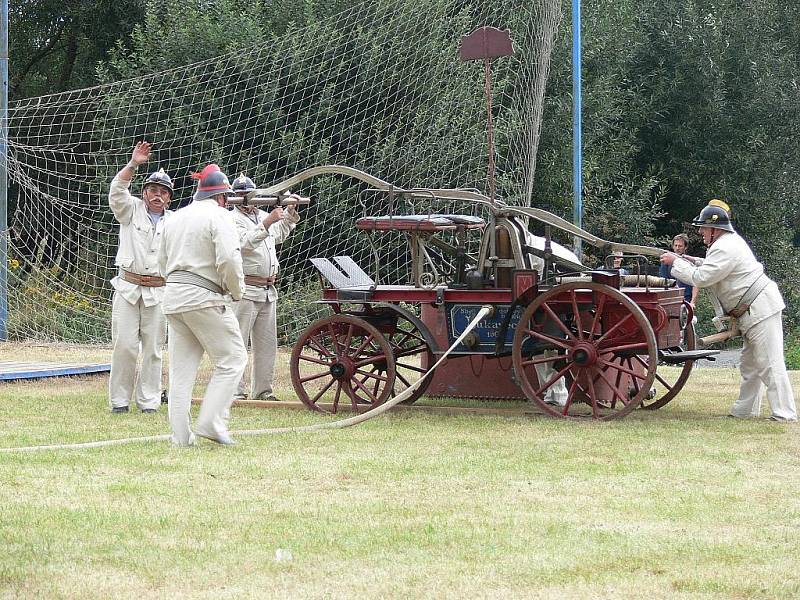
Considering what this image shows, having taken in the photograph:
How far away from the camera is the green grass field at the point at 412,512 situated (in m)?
4.66

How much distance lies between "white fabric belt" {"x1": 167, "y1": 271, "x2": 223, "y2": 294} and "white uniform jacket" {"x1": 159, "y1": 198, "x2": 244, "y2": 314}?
0.06 ft

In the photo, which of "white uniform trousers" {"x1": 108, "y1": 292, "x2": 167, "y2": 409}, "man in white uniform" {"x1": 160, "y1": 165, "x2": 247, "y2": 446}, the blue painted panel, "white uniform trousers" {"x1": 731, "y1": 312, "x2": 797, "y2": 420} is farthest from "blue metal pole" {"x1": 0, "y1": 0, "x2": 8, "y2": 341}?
"white uniform trousers" {"x1": 731, "y1": 312, "x2": 797, "y2": 420}

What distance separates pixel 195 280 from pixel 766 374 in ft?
14.7

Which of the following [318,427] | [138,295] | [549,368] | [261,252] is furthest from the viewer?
[261,252]

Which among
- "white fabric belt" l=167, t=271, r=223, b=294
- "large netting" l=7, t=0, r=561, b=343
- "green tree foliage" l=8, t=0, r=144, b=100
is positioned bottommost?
"white fabric belt" l=167, t=271, r=223, b=294

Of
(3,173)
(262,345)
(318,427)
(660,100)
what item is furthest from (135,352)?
(660,100)

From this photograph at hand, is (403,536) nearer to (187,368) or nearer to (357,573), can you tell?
(357,573)

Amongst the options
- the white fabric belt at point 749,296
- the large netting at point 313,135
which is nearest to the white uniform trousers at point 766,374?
the white fabric belt at point 749,296

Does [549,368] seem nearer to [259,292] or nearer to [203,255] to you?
[259,292]

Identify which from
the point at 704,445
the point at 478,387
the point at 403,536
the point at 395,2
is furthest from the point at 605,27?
the point at 403,536

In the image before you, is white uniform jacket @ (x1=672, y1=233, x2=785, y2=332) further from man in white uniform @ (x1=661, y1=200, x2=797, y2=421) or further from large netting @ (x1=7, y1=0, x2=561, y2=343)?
large netting @ (x1=7, y1=0, x2=561, y2=343)

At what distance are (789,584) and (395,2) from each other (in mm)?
11824

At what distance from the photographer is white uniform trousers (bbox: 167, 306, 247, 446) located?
7.66 meters

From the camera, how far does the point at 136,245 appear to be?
969 cm
